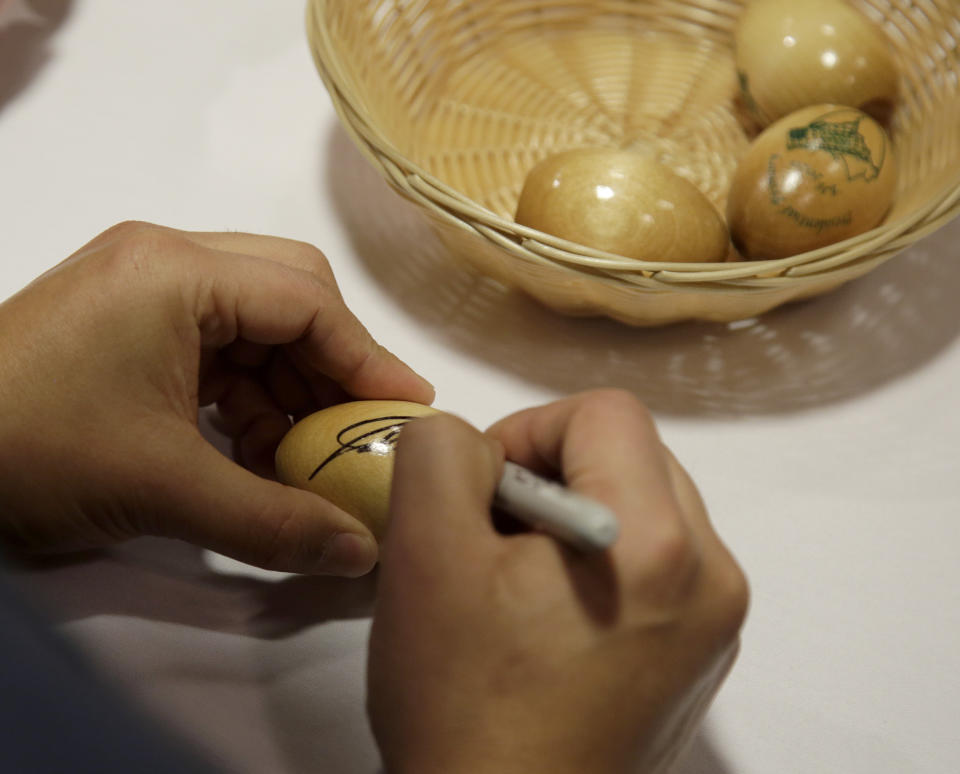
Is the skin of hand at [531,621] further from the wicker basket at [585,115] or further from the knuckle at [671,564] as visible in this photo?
the wicker basket at [585,115]

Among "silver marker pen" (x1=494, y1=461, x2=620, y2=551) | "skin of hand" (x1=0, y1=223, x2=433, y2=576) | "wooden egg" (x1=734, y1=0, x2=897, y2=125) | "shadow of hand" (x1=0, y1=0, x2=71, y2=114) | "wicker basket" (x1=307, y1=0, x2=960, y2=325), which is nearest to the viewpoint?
"silver marker pen" (x1=494, y1=461, x2=620, y2=551)

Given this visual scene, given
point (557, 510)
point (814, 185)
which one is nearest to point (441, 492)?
point (557, 510)

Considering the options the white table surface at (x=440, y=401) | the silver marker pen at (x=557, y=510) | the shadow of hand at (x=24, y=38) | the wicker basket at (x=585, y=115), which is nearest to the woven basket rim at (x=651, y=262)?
the wicker basket at (x=585, y=115)

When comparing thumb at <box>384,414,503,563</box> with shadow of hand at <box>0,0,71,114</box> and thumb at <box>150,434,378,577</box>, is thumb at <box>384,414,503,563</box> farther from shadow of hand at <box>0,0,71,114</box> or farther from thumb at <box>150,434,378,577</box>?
shadow of hand at <box>0,0,71,114</box>

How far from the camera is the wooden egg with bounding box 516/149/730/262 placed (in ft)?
2.24

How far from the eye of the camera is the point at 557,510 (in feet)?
1.17

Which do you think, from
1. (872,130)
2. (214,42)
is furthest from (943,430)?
(214,42)

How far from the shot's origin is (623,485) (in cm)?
38

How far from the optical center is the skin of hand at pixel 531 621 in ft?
1.22

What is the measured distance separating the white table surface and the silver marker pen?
0.78 feet

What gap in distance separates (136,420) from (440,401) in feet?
0.84

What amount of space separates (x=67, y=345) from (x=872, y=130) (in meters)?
0.64

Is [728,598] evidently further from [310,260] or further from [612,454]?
[310,260]

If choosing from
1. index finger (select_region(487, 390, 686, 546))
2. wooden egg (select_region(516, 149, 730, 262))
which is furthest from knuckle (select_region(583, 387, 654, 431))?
wooden egg (select_region(516, 149, 730, 262))
